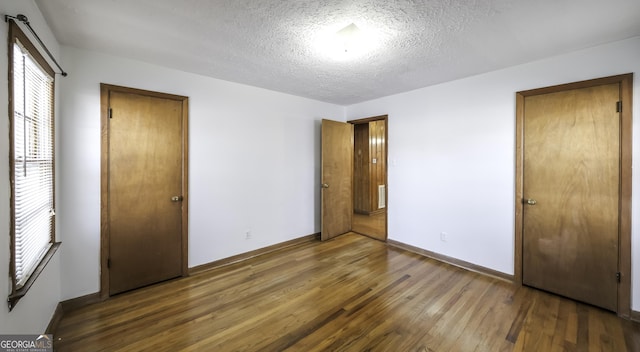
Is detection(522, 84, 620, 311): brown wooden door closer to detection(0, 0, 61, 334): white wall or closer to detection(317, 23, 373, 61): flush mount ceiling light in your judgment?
detection(317, 23, 373, 61): flush mount ceiling light

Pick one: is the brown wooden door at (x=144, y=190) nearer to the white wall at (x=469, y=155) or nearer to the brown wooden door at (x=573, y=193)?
the white wall at (x=469, y=155)

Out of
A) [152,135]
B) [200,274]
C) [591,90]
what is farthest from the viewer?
[200,274]

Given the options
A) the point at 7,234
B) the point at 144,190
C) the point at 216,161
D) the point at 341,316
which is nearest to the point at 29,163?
the point at 7,234

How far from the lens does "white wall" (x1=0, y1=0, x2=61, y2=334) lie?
1223mm

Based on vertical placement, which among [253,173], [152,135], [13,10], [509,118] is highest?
[13,10]

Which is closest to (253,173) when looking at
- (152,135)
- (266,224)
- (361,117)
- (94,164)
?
(266,224)

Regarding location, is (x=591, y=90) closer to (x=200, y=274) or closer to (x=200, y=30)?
(x=200, y=30)

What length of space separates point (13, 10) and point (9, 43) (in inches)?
8.5

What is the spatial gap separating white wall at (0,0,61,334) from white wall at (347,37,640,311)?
3.79 m

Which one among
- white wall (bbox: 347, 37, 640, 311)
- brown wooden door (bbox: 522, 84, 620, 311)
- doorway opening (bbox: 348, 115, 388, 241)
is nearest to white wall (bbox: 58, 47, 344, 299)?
white wall (bbox: 347, 37, 640, 311)

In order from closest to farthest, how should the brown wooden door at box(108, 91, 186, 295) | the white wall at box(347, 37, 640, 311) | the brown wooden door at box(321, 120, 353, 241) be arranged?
the white wall at box(347, 37, 640, 311)
the brown wooden door at box(108, 91, 186, 295)
the brown wooden door at box(321, 120, 353, 241)

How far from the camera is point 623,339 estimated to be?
1.83 meters

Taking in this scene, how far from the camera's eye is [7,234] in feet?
4.16

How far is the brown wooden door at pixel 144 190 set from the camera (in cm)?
240
